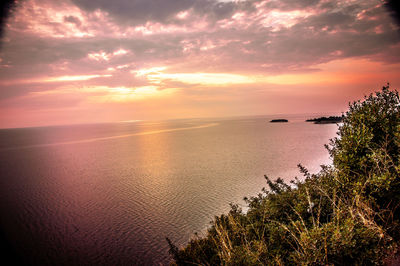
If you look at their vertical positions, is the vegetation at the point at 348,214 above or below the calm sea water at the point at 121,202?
above

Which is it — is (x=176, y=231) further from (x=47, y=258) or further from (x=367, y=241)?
(x=367, y=241)

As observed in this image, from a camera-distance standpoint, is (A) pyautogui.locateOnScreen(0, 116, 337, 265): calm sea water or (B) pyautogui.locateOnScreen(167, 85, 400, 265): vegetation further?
(A) pyautogui.locateOnScreen(0, 116, 337, 265): calm sea water

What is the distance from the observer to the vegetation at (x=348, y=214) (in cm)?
634

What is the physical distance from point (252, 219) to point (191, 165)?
2913 centimetres

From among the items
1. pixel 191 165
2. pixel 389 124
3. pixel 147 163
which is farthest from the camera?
pixel 147 163

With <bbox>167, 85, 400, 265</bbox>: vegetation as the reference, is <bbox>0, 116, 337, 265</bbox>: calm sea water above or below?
below

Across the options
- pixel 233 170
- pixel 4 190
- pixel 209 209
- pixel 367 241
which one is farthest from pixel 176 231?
pixel 4 190

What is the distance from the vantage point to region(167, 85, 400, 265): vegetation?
634 centimetres

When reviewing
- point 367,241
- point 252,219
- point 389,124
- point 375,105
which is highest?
point 375,105

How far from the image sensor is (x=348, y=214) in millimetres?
7340

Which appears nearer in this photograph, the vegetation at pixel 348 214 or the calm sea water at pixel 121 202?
the vegetation at pixel 348 214

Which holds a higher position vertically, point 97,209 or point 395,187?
point 395,187

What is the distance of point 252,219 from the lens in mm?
11312

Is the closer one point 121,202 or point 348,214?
point 348,214
